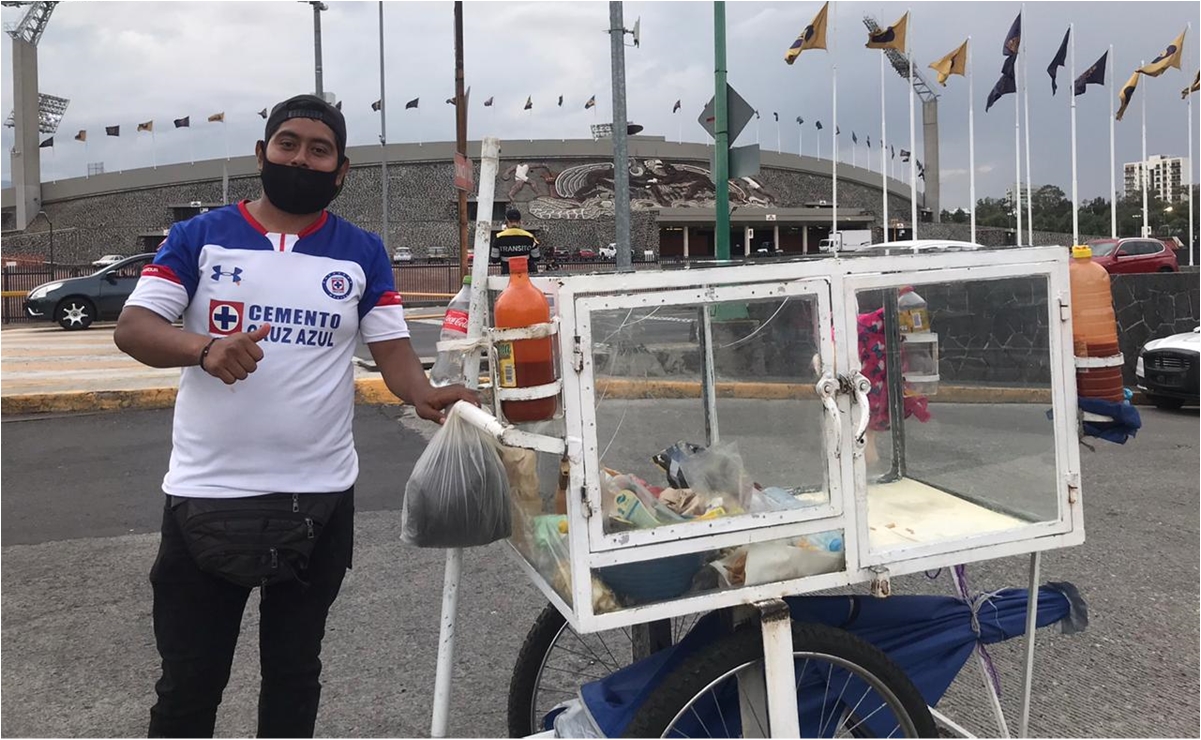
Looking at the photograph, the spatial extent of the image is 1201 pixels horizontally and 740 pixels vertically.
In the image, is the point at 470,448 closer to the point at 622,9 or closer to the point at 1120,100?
the point at 622,9

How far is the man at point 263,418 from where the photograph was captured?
212 cm

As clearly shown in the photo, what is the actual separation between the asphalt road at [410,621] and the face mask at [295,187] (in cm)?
94

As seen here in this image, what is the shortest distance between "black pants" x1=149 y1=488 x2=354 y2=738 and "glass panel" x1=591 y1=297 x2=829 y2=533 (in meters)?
0.80

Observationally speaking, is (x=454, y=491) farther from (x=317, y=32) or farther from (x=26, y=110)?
(x=26, y=110)

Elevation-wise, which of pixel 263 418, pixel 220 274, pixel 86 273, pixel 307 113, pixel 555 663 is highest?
pixel 86 273

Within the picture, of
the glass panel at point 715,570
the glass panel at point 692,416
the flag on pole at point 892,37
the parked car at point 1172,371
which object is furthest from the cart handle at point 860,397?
the flag on pole at point 892,37

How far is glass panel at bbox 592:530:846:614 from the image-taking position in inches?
79.4

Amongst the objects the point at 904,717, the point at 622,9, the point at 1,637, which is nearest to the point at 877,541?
the point at 904,717

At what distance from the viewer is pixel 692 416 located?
2.69 meters

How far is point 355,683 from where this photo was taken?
345cm

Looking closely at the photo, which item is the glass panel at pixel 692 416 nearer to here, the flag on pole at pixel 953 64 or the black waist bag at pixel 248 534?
the black waist bag at pixel 248 534

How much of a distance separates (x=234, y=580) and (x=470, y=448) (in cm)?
65

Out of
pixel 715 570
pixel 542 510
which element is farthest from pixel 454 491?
pixel 715 570

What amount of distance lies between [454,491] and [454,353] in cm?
37
